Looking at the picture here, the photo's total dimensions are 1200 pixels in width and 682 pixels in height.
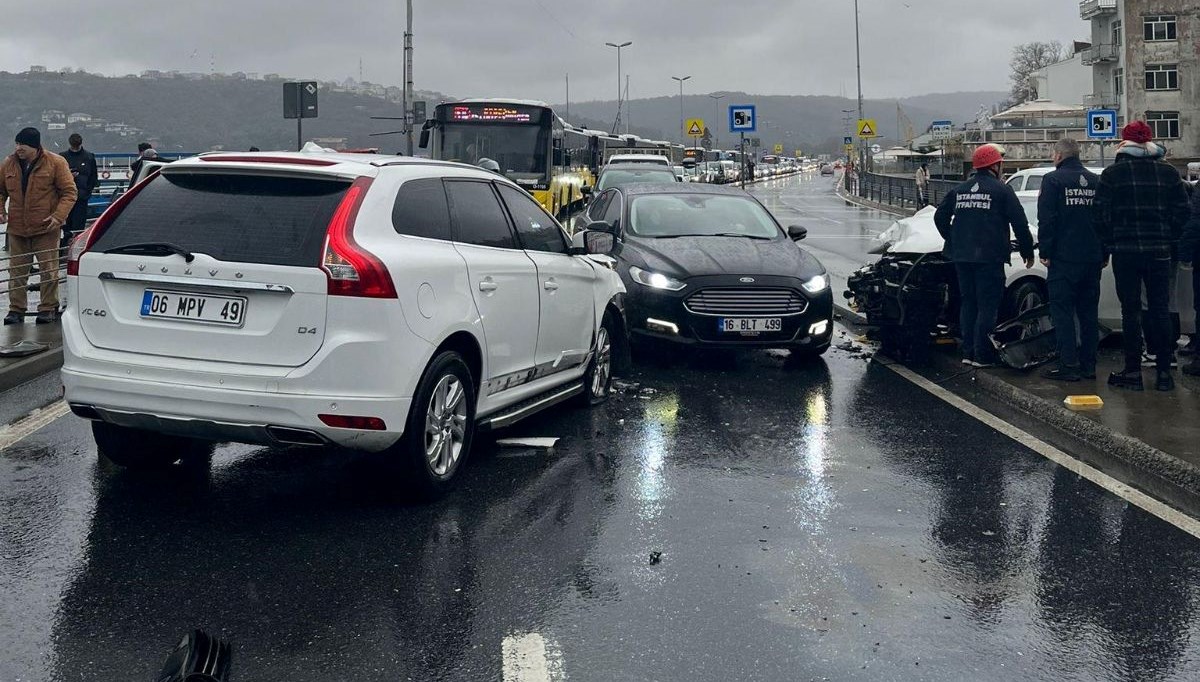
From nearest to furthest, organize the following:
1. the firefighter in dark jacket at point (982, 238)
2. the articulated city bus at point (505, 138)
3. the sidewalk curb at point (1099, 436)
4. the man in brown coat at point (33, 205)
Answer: the sidewalk curb at point (1099, 436) → the firefighter in dark jacket at point (982, 238) → the man in brown coat at point (33, 205) → the articulated city bus at point (505, 138)

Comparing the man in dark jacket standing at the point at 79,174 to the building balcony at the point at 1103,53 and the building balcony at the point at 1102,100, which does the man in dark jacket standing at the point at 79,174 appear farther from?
the building balcony at the point at 1103,53

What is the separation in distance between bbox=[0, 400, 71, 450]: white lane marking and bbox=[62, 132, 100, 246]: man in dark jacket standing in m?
8.47

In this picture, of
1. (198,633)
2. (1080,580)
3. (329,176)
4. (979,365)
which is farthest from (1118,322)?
(198,633)

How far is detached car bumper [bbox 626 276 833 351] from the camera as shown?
1030cm

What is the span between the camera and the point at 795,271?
35.0 feet

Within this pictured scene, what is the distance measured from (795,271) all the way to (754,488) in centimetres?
459

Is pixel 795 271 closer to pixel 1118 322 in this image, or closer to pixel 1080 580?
pixel 1118 322

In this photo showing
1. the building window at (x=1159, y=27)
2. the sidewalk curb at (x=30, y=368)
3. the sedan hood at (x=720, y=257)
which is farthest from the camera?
the building window at (x=1159, y=27)

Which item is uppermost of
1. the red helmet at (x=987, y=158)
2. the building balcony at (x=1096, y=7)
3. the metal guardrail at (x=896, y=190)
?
the building balcony at (x=1096, y=7)

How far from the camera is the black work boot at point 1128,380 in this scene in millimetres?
8664

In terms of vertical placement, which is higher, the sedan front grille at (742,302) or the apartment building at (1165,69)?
the apartment building at (1165,69)

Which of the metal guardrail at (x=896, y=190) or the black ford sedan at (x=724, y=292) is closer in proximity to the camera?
the black ford sedan at (x=724, y=292)

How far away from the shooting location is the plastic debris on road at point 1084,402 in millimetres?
8070

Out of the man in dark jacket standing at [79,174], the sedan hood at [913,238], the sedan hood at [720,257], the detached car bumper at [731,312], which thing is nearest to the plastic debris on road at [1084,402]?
the sedan hood at [913,238]
